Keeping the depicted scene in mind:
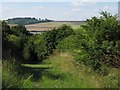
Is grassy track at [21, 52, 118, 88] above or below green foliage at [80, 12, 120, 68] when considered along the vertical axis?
below

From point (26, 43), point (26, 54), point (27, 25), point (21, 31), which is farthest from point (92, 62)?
point (27, 25)

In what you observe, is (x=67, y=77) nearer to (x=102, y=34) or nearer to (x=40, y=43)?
(x=102, y=34)

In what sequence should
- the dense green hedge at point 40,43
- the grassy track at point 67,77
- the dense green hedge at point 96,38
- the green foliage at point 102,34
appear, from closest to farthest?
the grassy track at point 67,77
the dense green hedge at point 96,38
the green foliage at point 102,34
the dense green hedge at point 40,43

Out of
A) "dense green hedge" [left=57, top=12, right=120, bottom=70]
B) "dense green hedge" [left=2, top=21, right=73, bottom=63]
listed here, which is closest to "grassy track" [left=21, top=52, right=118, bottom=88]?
"dense green hedge" [left=57, top=12, right=120, bottom=70]

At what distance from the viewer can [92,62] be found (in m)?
18.6

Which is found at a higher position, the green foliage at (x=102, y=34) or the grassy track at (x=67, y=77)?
the green foliage at (x=102, y=34)

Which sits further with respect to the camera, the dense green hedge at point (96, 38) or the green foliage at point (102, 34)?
the green foliage at point (102, 34)

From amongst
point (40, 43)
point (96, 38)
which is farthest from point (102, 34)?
point (40, 43)

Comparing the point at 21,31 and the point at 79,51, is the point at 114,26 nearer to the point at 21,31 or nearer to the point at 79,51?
the point at 79,51

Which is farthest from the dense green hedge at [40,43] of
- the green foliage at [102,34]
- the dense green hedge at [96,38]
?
the green foliage at [102,34]

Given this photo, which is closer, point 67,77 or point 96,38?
point 67,77

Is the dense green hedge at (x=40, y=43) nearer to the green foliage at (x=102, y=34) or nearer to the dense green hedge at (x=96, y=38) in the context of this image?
the dense green hedge at (x=96, y=38)

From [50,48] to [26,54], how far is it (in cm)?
345

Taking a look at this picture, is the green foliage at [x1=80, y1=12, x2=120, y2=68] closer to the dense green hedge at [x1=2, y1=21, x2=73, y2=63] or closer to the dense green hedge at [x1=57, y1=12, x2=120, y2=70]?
the dense green hedge at [x1=57, y1=12, x2=120, y2=70]
